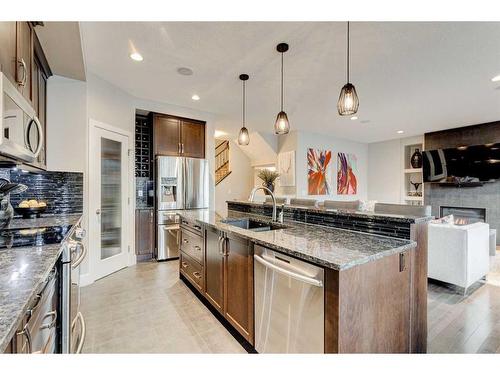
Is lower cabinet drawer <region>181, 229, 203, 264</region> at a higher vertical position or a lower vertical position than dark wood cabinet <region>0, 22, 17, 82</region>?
lower

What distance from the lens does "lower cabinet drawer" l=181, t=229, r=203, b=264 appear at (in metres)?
2.60

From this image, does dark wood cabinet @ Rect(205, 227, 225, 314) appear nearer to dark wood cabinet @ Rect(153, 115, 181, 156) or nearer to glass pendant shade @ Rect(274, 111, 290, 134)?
glass pendant shade @ Rect(274, 111, 290, 134)

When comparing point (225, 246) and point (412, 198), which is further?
point (412, 198)

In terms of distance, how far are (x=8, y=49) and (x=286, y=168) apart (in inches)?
225

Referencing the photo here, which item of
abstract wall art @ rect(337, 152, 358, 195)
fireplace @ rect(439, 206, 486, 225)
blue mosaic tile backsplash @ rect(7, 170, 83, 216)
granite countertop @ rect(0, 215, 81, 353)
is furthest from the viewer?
abstract wall art @ rect(337, 152, 358, 195)

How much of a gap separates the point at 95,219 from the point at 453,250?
447 cm

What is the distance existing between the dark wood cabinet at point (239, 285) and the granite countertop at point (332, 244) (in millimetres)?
123

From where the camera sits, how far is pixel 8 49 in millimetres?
1452

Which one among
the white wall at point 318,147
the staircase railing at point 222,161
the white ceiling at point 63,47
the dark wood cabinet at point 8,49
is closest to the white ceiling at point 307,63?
the white ceiling at point 63,47

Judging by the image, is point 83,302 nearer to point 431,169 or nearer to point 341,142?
point 341,142

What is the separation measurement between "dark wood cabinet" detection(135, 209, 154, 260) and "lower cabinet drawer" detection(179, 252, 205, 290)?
4.14 ft

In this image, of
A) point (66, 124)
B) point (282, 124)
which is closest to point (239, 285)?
point (282, 124)

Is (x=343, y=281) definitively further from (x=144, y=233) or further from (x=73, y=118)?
(x=144, y=233)

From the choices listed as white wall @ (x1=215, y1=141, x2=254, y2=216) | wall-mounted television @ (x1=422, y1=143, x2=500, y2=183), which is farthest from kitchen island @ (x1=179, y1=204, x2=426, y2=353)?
wall-mounted television @ (x1=422, y1=143, x2=500, y2=183)
